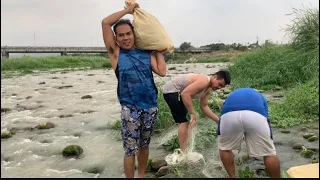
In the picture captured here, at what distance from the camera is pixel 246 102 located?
3938mm

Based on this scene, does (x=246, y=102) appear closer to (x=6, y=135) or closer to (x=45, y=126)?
(x=6, y=135)

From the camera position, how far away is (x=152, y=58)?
4.24m

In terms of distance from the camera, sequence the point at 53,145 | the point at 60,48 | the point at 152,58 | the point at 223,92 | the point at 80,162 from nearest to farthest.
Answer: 1. the point at 152,58
2. the point at 80,162
3. the point at 53,145
4. the point at 223,92
5. the point at 60,48

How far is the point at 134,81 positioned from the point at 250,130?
129cm

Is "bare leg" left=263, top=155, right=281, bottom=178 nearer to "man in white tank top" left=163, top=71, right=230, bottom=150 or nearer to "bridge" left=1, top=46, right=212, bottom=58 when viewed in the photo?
"man in white tank top" left=163, top=71, right=230, bottom=150

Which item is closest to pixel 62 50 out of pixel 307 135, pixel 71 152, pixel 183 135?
pixel 71 152

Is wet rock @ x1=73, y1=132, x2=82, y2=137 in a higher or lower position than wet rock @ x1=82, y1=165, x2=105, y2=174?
lower

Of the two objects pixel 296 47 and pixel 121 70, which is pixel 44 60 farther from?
pixel 121 70

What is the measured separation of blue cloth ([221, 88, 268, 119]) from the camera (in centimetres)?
391

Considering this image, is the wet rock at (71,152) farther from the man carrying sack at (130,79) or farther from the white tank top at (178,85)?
the man carrying sack at (130,79)

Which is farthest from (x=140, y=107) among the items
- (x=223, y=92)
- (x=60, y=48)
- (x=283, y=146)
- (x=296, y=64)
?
(x=60, y=48)

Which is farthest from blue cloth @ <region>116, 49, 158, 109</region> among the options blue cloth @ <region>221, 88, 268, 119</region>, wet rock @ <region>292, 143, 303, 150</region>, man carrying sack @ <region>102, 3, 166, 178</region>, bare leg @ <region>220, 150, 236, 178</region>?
wet rock @ <region>292, 143, 303, 150</region>

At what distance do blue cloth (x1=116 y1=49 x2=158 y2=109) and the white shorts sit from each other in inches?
33.4

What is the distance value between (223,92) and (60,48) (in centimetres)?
5488
